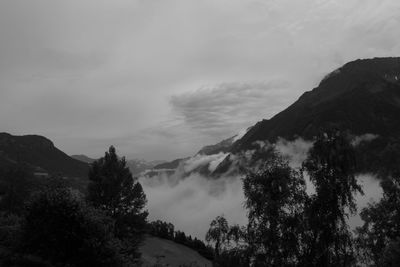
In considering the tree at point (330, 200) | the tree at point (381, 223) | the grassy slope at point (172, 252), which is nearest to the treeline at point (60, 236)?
the tree at point (330, 200)

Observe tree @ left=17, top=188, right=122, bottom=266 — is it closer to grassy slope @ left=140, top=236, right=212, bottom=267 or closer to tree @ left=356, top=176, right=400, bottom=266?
tree @ left=356, top=176, right=400, bottom=266

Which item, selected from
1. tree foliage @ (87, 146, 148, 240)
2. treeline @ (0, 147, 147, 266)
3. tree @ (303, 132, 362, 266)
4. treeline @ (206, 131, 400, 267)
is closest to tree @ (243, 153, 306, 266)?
treeline @ (206, 131, 400, 267)

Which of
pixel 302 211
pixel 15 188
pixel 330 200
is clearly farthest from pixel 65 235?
pixel 15 188

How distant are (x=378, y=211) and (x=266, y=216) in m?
16.7

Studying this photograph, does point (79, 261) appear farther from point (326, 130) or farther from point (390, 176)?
point (390, 176)

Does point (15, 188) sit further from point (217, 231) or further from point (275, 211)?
point (275, 211)

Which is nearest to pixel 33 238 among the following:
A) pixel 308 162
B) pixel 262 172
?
pixel 262 172

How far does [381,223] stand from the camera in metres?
40.3

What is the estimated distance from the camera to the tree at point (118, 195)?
5275cm

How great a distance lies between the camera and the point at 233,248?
3067cm

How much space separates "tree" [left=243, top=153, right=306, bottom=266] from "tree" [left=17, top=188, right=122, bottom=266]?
9511 mm

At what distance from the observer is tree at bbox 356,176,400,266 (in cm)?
3866

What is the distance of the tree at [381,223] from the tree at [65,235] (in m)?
23.0

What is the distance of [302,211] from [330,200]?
2.03 meters
